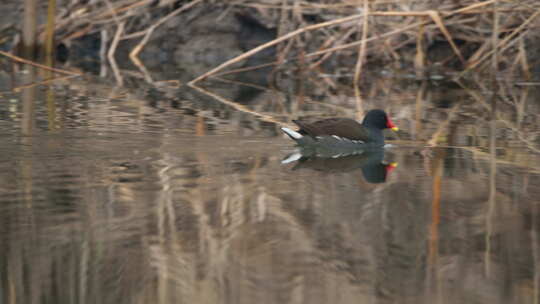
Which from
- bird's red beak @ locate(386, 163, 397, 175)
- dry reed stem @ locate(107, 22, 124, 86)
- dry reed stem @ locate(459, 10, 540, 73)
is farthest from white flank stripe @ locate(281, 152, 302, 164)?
dry reed stem @ locate(107, 22, 124, 86)

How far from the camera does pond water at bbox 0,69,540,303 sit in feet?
14.9

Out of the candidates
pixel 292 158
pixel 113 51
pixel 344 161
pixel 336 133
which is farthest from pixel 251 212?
pixel 113 51

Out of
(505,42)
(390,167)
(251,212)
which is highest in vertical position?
(505,42)

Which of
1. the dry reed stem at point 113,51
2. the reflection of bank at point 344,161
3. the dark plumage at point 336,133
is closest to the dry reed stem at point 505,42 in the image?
the dry reed stem at point 113,51

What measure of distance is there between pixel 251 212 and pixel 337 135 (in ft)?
8.38

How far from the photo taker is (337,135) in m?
8.41

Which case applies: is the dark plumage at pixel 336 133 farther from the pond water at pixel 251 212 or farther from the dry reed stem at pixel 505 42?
the dry reed stem at pixel 505 42

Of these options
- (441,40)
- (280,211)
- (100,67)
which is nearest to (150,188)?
(280,211)

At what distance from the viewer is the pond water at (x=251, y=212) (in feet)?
14.9

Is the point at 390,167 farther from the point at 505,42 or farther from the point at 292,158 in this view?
the point at 505,42

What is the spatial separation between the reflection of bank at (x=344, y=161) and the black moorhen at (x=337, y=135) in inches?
2.0

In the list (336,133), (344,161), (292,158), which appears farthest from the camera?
(336,133)

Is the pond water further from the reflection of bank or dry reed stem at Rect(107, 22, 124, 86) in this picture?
dry reed stem at Rect(107, 22, 124, 86)

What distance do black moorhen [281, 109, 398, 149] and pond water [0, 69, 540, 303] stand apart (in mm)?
199
